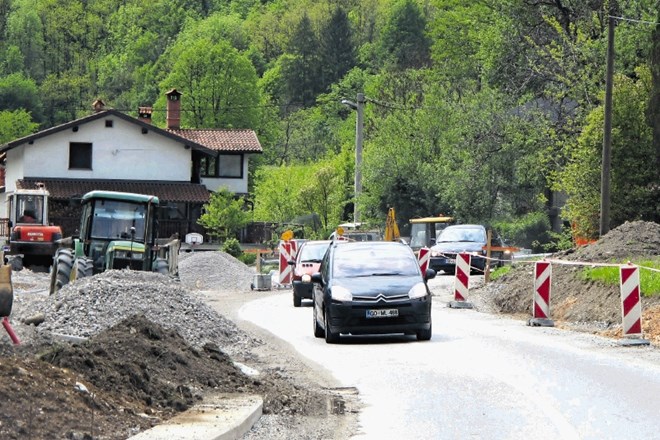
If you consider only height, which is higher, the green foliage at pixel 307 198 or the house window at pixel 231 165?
the house window at pixel 231 165

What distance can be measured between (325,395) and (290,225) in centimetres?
6188

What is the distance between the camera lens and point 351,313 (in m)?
20.3

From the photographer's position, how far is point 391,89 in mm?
87312

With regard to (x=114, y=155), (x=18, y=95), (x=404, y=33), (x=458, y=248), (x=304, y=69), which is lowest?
(x=458, y=248)

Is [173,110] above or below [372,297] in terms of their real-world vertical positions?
above

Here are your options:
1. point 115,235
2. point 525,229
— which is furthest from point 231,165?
point 115,235

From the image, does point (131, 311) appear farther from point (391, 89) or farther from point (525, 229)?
point (391, 89)

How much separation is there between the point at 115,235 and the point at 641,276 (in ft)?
41.9

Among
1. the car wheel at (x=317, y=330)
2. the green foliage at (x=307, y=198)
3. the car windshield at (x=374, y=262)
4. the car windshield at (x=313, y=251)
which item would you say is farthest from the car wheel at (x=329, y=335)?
the green foliage at (x=307, y=198)

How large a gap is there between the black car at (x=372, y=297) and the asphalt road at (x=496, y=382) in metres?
0.34

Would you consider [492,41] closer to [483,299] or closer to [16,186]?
[16,186]

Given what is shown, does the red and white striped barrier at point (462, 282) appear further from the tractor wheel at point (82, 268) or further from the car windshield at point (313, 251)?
the tractor wheel at point (82, 268)

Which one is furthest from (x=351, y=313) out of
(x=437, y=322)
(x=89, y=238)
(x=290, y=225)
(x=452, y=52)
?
(x=452, y=52)

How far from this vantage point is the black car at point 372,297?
2034 cm
